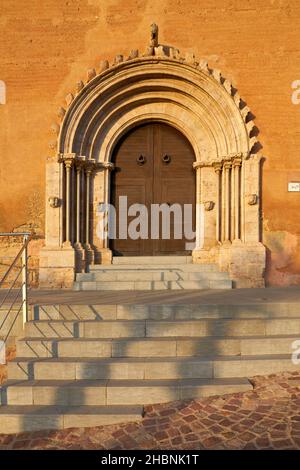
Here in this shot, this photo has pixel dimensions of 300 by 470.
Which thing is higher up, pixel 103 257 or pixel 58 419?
pixel 103 257

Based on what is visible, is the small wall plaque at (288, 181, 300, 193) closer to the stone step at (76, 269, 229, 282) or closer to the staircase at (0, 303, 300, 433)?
the stone step at (76, 269, 229, 282)

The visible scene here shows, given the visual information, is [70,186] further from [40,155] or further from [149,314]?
[149,314]

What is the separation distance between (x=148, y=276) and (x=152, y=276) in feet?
0.27

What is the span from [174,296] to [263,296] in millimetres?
1490

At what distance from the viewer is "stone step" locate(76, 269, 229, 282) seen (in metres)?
5.74

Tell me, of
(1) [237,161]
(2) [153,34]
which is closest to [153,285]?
(1) [237,161]

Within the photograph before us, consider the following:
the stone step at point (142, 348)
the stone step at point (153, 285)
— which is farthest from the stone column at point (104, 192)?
the stone step at point (142, 348)

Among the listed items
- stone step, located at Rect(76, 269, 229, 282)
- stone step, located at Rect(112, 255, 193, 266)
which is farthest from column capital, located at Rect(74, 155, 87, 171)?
stone step, located at Rect(76, 269, 229, 282)

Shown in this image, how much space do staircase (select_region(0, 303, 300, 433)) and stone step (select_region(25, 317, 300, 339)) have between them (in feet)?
0.04

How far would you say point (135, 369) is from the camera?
324 centimetres

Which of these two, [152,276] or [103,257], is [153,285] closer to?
[152,276]

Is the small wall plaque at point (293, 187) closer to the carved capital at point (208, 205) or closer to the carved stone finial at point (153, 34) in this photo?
the carved capital at point (208, 205)

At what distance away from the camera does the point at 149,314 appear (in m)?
3.96
